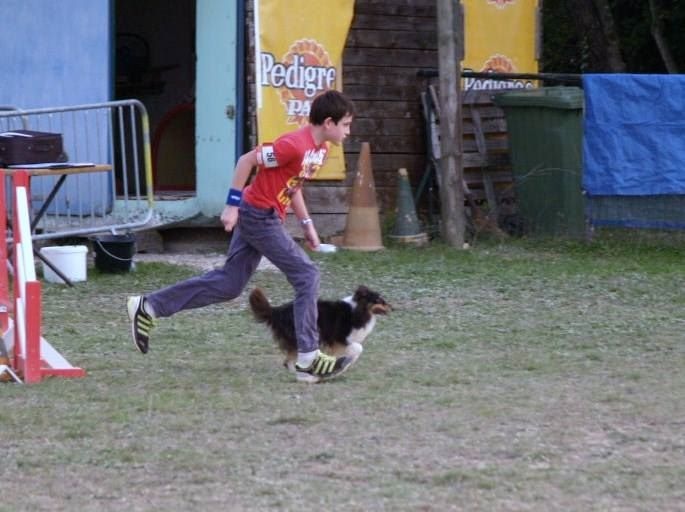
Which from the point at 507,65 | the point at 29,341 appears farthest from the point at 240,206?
the point at 507,65

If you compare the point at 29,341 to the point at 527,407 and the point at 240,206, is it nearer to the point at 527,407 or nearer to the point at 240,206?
the point at 240,206

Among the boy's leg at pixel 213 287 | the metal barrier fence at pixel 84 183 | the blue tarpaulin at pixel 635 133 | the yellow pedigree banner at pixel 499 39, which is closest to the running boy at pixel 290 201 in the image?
the boy's leg at pixel 213 287

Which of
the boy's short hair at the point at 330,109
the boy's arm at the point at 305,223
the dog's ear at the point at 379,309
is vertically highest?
the boy's short hair at the point at 330,109

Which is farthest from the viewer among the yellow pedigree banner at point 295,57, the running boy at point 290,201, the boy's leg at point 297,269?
the yellow pedigree banner at point 295,57

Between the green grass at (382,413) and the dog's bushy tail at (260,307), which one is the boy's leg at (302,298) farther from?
the dog's bushy tail at (260,307)

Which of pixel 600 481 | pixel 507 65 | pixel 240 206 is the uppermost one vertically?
pixel 507 65

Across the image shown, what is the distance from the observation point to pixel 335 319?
754 centimetres

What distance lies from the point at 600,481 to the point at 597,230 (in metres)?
8.72

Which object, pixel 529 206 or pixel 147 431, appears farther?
pixel 529 206

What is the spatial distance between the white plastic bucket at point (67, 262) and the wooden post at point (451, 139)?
3977 millimetres

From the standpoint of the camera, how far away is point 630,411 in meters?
6.55

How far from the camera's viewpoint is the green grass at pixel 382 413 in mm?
5219

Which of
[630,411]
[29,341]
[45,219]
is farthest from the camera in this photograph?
[45,219]

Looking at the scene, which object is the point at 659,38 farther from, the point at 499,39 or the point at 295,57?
the point at 295,57
